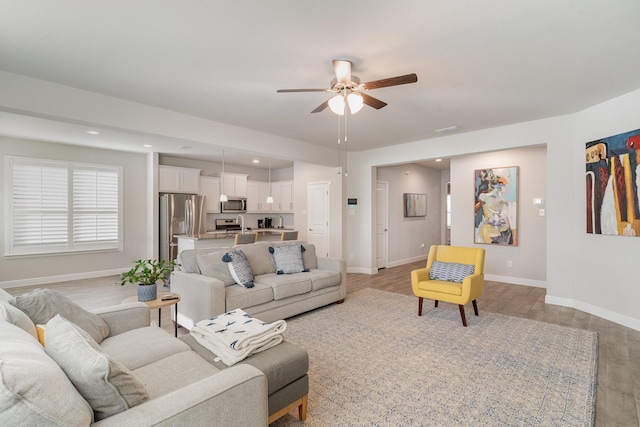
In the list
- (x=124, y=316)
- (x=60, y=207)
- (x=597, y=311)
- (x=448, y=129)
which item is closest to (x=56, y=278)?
(x=60, y=207)

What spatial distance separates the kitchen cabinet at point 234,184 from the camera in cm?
775

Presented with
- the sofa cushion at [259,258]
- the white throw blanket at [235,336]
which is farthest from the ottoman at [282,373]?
the sofa cushion at [259,258]

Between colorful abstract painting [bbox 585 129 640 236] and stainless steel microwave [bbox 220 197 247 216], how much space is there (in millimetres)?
6837

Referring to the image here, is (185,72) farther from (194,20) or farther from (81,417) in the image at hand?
(81,417)

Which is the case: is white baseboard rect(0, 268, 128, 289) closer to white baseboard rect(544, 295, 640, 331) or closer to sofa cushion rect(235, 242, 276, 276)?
sofa cushion rect(235, 242, 276, 276)

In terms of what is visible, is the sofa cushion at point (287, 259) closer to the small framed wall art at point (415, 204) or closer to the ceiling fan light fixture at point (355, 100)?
the ceiling fan light fixture at point (355, 100)

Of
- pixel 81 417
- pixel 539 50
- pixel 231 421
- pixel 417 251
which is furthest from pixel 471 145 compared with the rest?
pixel 81 417

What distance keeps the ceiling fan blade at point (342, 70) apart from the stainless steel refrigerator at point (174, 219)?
16.8ft

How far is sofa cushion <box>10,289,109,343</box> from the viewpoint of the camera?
1844mm

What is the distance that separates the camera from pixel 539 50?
100 inches

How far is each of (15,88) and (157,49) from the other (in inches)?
65.7

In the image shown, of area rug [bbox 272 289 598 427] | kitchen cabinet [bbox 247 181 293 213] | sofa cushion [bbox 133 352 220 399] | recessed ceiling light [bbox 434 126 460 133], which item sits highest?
recessed ceiling light [bbox 434 126 460 133]

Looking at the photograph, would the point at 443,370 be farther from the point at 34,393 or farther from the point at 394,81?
the point at 34,393

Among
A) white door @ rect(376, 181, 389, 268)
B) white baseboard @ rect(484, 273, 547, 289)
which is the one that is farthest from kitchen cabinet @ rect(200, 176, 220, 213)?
white baseboard @ rect(484, 273, 547, 289)
